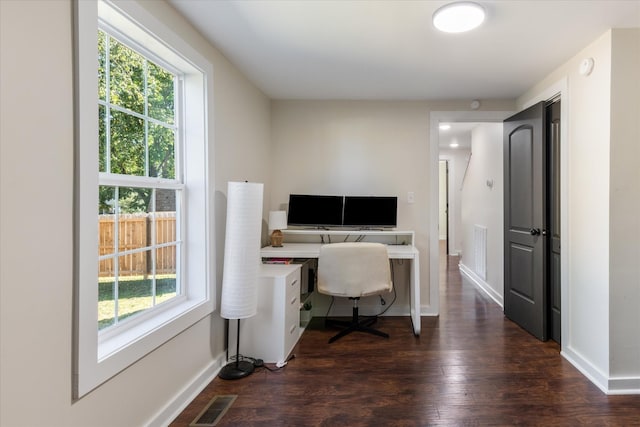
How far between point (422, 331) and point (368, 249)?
3.34 ft

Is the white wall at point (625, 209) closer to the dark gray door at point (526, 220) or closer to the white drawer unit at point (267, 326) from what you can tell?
the dark gray door at point (526, 220)

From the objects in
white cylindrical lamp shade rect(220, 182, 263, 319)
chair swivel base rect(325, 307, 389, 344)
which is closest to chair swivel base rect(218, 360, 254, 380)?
white cylindrical lamp shade rect(220, 182, 263, 319)

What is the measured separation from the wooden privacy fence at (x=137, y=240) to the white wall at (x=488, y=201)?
140 inches

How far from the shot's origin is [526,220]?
307 centimetres

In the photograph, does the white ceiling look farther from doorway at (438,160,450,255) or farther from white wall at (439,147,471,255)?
doorway at (438,160,450,255)

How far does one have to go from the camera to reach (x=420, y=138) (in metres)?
3.59

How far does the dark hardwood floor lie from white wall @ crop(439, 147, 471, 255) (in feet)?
15.7

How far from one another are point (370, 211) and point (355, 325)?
1.14 m

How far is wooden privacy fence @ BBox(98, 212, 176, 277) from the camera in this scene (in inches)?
60.7

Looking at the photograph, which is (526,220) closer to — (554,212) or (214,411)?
(554,212)

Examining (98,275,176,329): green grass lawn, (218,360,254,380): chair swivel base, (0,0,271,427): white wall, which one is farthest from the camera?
(218,360,254,380): chair swivel base
